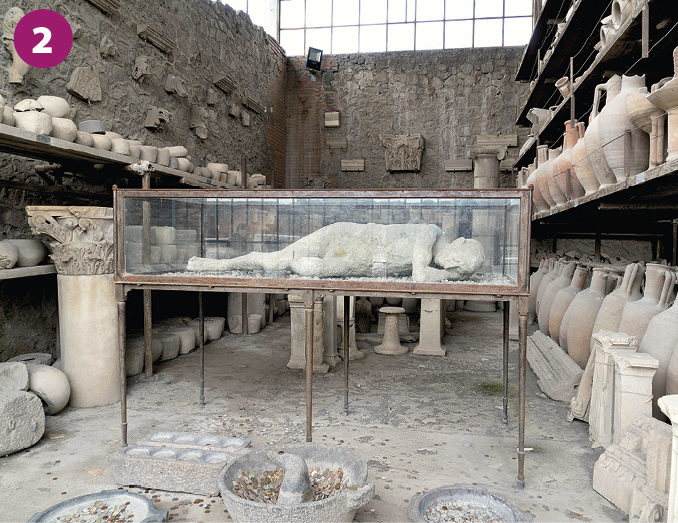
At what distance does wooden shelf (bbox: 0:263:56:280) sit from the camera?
13.9ft

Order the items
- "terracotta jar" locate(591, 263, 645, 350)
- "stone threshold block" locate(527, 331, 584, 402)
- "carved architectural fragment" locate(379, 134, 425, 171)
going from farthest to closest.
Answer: "carved architectural fragment" locate(379, 134, 425, 171)
"stone threshold block" locate(527, 331, 584, 402)
"terracotta jar" locate(591, 263, 645, 350)

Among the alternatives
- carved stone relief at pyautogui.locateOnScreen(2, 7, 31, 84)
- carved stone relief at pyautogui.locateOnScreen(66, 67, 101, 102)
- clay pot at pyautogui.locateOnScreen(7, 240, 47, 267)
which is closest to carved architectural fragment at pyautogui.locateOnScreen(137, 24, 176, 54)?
carved stone relief at pyautogui.locateOnScreen(66, 67, 101, 102)

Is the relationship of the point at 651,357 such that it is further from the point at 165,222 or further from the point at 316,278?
the point at 165,222

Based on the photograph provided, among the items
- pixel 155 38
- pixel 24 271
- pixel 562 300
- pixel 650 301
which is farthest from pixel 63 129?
pixel 562 300

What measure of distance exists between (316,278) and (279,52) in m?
11.3

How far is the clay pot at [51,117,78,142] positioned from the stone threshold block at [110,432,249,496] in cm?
286

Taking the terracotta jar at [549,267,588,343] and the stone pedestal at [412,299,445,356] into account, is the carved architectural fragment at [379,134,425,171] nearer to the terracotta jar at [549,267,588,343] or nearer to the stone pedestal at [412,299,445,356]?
the stone pedestal at [412,299,445,356]

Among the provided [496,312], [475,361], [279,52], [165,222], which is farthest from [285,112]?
[165,222]

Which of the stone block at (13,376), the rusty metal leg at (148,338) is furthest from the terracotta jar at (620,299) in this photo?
the stone block at (13,376)

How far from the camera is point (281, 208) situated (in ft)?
11.8

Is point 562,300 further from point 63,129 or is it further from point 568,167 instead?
point 63,129

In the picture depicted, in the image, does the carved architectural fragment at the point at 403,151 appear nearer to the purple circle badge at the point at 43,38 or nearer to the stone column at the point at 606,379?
the purple circle badge at the point at 43,38

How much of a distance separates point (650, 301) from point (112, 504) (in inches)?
171

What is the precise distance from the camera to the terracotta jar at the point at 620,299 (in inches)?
181
